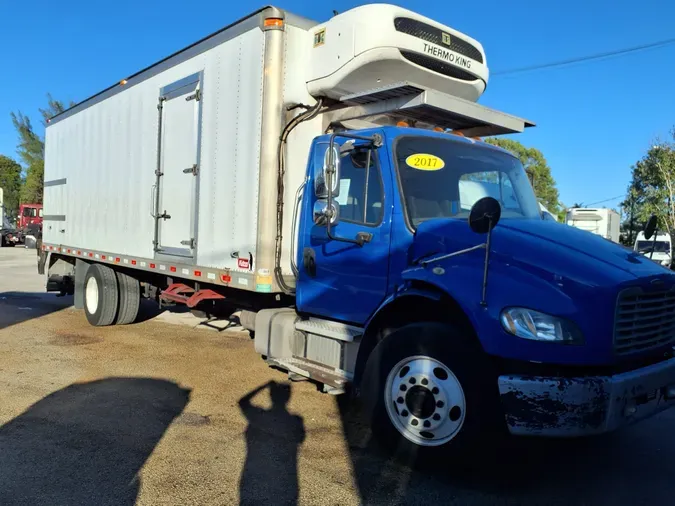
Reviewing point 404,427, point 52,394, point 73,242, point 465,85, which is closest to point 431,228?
point 404,427

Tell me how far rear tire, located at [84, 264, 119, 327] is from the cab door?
187 inches

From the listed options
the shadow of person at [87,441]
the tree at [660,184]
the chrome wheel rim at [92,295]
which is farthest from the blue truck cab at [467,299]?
the tree at [660,184]

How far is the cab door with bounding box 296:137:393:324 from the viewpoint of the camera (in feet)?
14.2

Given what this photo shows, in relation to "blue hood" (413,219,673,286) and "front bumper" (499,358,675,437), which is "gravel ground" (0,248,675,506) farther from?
"blue hood" (413,219,673,286)

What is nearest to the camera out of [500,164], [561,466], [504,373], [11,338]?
[504,373]

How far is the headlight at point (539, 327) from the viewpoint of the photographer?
10.7 feet

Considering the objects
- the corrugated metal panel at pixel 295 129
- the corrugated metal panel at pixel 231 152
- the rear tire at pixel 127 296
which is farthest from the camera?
the rear tire at pixel 127 296

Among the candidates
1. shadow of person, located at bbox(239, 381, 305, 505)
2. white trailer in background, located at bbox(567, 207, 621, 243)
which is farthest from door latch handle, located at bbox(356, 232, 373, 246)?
white trailer in background, located at bbox(567, 207, 621, 243)

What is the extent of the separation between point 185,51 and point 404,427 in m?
4.94

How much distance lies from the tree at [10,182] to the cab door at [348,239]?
2215 inches

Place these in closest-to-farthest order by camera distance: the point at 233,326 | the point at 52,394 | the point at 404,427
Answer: the point at 404,427
the point at 52,394
the point at 233,326

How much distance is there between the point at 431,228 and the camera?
4.02 meters

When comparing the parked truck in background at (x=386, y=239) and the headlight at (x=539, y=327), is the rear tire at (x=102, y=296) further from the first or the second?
the headlight at (x=539, y=327)

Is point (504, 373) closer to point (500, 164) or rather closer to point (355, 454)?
point (355, 454)
